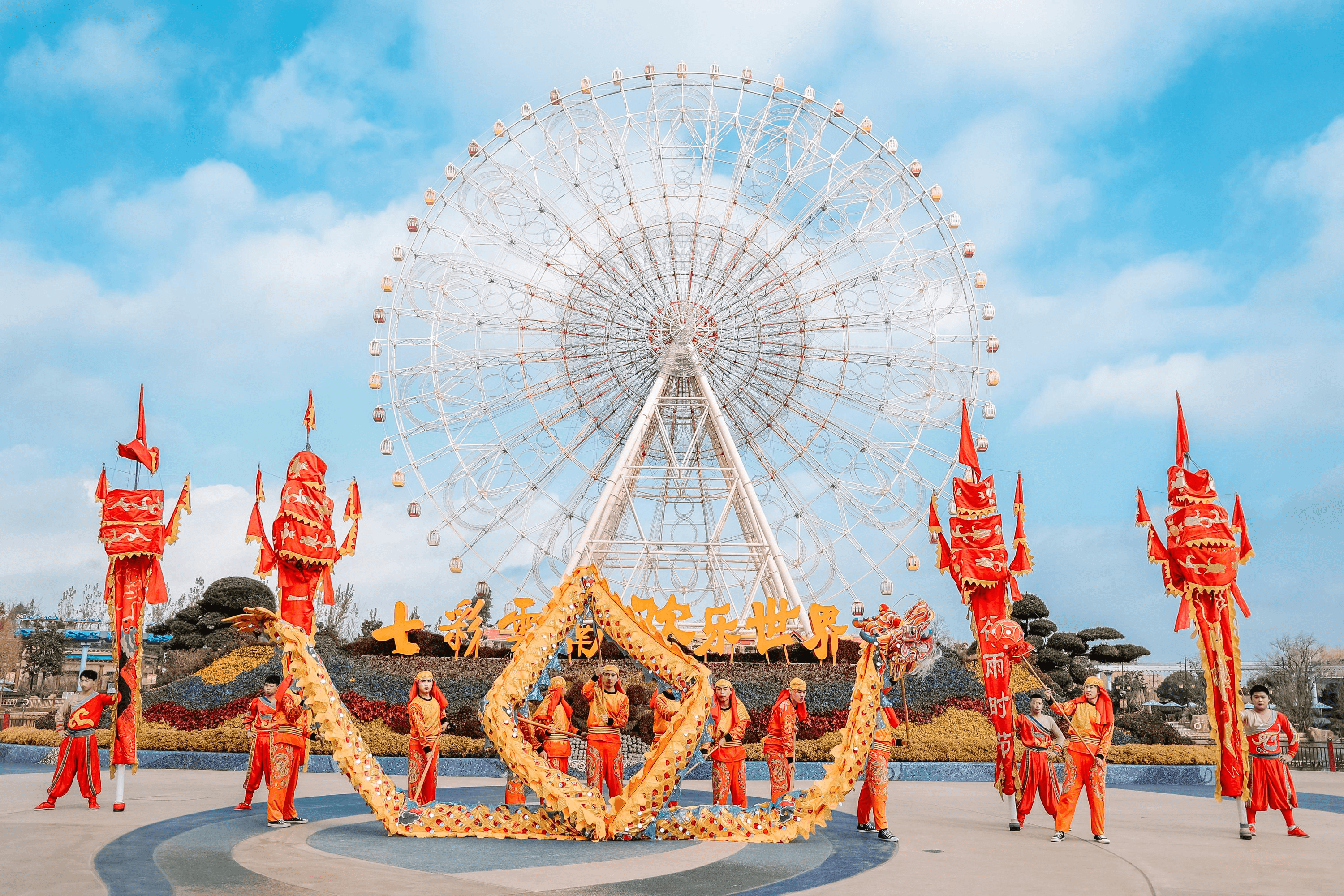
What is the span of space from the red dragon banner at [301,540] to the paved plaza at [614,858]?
2.68 m

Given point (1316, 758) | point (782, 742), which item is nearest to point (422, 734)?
point (782, 742)

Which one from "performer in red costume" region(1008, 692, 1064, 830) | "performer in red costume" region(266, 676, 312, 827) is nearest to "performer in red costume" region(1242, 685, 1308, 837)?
"performer in red costume" region(1008, 692, 1064, 830)

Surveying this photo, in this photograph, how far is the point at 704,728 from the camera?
10477mm

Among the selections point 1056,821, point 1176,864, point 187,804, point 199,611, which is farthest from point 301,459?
point 199,611

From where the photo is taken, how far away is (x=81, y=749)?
39.9 ft

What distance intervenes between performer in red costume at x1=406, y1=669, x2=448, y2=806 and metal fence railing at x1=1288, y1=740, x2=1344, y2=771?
20.7m

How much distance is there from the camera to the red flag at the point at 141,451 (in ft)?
44.2

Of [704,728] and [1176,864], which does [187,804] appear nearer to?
[704,728]

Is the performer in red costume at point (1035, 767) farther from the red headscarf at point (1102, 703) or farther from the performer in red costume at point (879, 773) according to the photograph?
the performer in red costume at point (879, 773)

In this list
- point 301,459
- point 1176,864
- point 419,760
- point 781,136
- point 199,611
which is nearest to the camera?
point 1176,864

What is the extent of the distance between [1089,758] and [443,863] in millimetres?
6684

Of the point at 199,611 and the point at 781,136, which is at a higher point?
the point at 781,136

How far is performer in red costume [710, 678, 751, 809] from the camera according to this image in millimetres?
11992

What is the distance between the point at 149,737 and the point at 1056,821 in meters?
15.7
